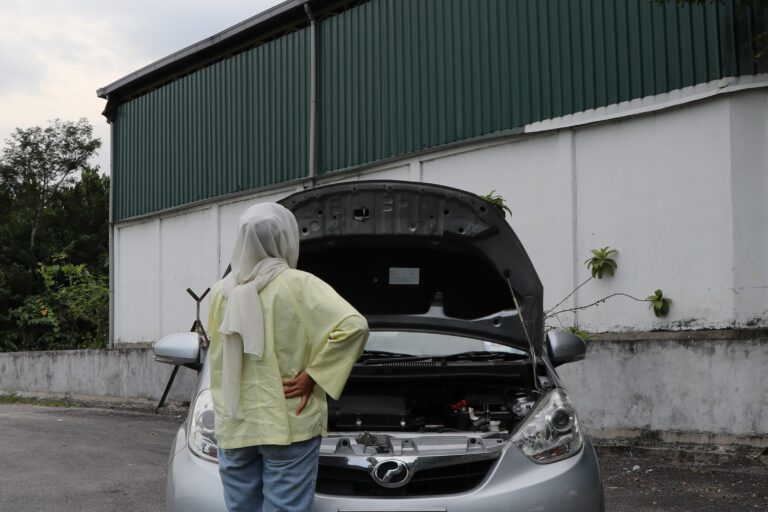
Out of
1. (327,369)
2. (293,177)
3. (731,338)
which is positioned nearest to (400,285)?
(327,369)

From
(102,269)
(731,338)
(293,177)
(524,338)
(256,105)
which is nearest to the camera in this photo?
(524,338)

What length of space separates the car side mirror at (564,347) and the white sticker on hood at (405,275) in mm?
840

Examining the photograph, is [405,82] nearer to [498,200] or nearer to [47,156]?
[498,200]

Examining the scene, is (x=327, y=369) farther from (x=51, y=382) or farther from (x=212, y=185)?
(x=51, y=382)

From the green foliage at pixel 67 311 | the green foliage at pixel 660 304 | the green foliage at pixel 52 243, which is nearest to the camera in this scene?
the green foliage at pixel 660 304

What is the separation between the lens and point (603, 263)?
11.6 metres

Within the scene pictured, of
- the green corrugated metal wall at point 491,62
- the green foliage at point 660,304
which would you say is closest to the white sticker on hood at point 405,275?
the green foliage at point 660,304

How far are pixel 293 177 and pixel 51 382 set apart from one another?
8.93 meters

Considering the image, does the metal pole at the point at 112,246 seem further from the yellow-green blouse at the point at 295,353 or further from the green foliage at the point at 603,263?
the yellow-green blouse at the point at 295,353

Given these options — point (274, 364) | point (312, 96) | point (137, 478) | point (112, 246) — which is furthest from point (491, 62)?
point (112, 246)

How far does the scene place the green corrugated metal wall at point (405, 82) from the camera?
36.9ft

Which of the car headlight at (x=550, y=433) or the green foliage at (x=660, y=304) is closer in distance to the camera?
the car headlight at (x=550, y=433)

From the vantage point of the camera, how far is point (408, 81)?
49.3ft

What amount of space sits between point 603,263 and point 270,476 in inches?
340
